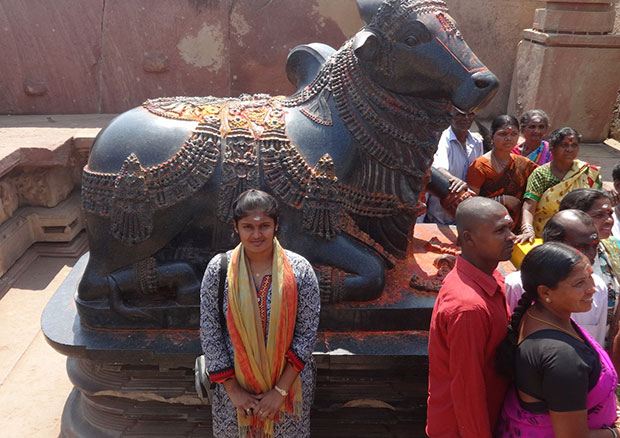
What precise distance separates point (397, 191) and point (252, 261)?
99 centimetres

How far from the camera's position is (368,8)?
2572mm

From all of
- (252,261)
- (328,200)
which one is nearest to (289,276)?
(252,261)

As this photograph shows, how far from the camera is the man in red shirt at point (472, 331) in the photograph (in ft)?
5.95

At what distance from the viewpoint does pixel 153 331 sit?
8.89ft

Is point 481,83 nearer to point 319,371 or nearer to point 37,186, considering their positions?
point 319,371

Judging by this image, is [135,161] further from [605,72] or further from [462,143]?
[605,72]

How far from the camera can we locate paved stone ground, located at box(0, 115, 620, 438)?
3207 millimetres

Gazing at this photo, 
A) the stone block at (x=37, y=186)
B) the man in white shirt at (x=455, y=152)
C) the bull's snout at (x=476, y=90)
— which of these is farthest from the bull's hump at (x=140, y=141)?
the stone block at (x=37, y=186)

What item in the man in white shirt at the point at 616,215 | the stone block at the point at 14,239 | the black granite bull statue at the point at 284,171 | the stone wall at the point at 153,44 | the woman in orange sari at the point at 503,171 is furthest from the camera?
the stone wall at the point at 153,44

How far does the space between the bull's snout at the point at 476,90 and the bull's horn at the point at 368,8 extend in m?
0.55

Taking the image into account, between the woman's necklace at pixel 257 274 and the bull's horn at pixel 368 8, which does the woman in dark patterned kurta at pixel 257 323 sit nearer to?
the woman's necklace at pixel 257 274

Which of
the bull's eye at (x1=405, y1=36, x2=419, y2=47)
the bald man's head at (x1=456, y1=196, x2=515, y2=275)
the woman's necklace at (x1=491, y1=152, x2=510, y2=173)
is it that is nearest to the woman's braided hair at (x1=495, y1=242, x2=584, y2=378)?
the bald man's head at (x1=456, y1=196, x2=515, y2=275)

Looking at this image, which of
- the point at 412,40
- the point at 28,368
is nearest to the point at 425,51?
the point at 412,40

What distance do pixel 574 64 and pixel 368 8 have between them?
4328mm
